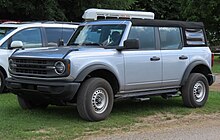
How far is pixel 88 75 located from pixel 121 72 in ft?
2.36

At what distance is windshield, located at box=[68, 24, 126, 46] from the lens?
359 inches

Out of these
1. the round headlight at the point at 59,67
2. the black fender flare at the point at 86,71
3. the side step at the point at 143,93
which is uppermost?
the round headlight at the point at 59,67

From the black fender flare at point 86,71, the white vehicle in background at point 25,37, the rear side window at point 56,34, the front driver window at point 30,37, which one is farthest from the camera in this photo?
the rear side window at point 56,34

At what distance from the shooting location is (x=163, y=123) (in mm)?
8617

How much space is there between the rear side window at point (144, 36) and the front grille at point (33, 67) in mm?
1967

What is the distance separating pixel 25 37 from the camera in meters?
12.3

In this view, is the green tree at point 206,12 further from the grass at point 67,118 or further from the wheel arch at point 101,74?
the wheel arch at point 101,74

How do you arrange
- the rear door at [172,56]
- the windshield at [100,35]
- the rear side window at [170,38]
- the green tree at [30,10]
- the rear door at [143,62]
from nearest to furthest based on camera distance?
the rear door at [143,62] → the windshield at [100,35] → the rear door at [172,56] → the rear side window at [170,38] → the green tree at [30,10]

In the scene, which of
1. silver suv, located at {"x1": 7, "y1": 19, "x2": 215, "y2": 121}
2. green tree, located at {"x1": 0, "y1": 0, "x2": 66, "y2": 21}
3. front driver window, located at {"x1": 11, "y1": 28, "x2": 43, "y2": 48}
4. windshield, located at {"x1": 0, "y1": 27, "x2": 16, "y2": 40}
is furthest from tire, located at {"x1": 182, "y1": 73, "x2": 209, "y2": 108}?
green tree, located at {"x1": 0, "y1": 0, "x2": 66, "y2": 21}

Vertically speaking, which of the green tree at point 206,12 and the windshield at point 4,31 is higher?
the windshield at point 4,31

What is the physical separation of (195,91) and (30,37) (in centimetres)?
484

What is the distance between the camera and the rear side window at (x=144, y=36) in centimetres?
933

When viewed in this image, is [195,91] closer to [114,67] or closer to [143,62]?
[143,62]

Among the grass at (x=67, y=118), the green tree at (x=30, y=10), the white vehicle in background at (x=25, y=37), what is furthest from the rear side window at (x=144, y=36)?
the green tree at (x=30, y=10)
